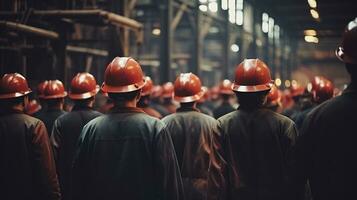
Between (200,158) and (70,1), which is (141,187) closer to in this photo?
(200,158)

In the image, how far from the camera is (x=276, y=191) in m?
4.72

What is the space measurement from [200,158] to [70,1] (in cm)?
623

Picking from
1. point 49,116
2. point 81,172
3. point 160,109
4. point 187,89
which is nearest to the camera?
point 81,172

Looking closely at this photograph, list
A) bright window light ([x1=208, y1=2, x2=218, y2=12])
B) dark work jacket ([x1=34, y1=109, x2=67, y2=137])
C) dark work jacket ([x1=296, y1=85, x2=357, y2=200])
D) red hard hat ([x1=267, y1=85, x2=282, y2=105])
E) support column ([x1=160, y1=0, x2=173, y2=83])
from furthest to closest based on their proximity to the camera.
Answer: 1. bright window light ([x1=208, y1=2, x2=218, y2=12])
2. support column ([x1=160, y1=0, x2=173, y2=83])
3. red hard hat ([x1=267, y1=85, x2=282, y2=105])
4. dark work jacket ([x1=34, y1=109, x2=67, y2=137])
5. dark work jacket ([x1=296, y1=85, x2=357, y2=200])

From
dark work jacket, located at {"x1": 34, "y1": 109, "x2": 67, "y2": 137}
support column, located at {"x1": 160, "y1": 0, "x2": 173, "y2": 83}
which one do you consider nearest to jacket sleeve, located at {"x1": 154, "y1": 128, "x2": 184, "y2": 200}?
dark work jacket, located at {"x1": 34, "y1": 109, "x2": 67, "y2": 137}

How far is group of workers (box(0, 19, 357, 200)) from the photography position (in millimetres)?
3773

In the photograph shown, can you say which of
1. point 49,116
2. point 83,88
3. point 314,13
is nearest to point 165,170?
point 83,88

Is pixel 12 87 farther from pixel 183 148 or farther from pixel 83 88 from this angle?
pixel 183 148

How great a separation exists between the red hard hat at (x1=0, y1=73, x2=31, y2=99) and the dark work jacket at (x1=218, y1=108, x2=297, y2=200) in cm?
221

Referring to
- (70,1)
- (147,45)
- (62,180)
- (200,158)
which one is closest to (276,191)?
(200,158)

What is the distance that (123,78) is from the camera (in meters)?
4.46

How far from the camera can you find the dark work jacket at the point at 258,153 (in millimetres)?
4734

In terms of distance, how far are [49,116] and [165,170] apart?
3.65 m

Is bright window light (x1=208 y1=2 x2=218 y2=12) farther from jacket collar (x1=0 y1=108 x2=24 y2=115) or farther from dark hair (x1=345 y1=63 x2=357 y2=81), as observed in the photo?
dark hair (x1=345 y1=63 x2=357 y2=81)
